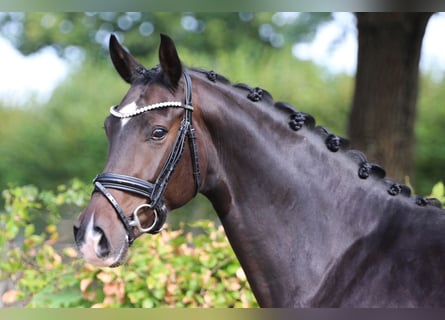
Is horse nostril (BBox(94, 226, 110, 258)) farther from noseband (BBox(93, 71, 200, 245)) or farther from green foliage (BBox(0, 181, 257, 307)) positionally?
green foliage (BBox(0, 181, 257, 307))

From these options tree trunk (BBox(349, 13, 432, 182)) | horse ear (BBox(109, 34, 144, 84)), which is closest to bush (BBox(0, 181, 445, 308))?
tree trunk (BBox(349, 13, 432, 182))

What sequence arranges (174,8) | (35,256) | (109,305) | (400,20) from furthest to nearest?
(400,20) < (35,256) < (109,305) < (174,8)

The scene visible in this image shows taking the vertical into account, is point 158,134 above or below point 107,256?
above

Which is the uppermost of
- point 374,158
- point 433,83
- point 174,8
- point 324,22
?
point 324,22

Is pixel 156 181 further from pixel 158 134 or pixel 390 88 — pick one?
pixel 390 88

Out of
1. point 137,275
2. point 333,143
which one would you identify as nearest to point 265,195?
point 333,143

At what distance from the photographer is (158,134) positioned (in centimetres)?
228

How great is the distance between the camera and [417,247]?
224 centimetres

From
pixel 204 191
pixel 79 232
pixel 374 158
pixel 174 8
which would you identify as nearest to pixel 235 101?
pixel 204 191

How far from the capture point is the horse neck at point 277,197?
7.74 ft

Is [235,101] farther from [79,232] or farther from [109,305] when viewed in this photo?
[109,305]

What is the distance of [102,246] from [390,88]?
13.4 ft

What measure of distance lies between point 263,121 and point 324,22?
343 inches

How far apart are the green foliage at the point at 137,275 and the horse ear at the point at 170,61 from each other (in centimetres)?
204
